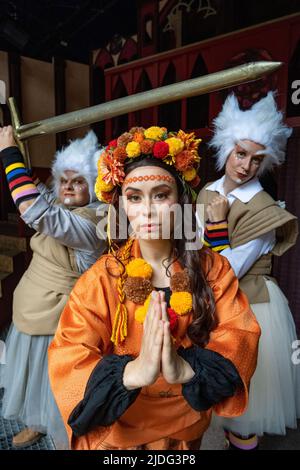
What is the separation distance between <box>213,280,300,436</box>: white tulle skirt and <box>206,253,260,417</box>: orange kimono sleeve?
643 mm

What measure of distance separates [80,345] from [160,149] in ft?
1.89

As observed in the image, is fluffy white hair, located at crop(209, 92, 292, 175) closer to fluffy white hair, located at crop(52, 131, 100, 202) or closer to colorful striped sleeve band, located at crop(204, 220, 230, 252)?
colorful striped sleeve band, located at crop(204, 220, 230, 252)

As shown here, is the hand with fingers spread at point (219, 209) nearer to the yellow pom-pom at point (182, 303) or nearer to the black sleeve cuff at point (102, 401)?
the yellow pom-pom at point (182, 303)

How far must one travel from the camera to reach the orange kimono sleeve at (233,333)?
2.79ft

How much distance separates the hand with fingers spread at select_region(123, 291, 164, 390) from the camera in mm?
713

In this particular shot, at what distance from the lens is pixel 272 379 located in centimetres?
153

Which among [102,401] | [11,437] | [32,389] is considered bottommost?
[11,437]

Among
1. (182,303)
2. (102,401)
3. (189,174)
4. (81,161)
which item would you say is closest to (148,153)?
A: (189,174)

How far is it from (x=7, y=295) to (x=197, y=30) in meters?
2.94

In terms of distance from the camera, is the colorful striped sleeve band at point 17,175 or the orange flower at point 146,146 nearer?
the orange flower at point 146,146

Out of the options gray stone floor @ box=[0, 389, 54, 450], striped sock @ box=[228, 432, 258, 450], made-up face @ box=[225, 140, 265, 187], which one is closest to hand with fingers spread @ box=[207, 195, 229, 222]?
made-up face @ box=[225, 140, 265, 187]

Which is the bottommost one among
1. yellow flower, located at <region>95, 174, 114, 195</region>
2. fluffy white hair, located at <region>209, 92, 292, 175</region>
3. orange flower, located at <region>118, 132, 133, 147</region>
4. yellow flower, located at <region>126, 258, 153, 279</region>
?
yellow flower, located at <region>126, 258, 153, 279</region>

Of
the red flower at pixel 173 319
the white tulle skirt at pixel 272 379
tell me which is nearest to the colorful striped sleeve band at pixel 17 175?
the red flower at pixel 173 319

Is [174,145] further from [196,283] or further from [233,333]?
[233,333]
